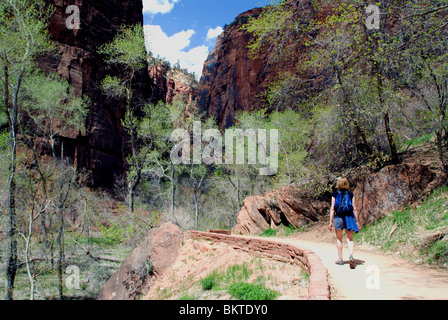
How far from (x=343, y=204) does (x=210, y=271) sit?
17.3 feet

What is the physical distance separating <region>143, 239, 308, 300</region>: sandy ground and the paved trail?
0.63 metres

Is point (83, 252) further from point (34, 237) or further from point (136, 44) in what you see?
point (136, 44)

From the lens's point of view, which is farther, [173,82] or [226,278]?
[173,82]

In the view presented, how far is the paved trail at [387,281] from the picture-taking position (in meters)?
3.86

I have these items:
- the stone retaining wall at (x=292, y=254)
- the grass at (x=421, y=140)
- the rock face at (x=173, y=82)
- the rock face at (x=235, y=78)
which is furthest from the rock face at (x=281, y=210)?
the rock face at (x=173, y=82)

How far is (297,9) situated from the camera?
11188 mm

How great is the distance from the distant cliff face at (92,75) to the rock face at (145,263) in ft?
70.1

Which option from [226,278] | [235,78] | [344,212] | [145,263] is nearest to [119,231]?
[145,263]

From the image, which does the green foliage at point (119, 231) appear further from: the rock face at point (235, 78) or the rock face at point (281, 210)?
the rock face at point (235, 78)

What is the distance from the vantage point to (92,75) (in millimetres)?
35500

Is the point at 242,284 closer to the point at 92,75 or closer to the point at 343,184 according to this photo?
the point at 343,184

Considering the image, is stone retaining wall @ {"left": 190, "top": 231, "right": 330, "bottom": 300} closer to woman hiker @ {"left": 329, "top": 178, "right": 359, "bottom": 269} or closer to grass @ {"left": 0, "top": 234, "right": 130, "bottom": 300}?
woman hiker @ {"left": 329, "top": 178, "right": 359, "bottom": 269}
